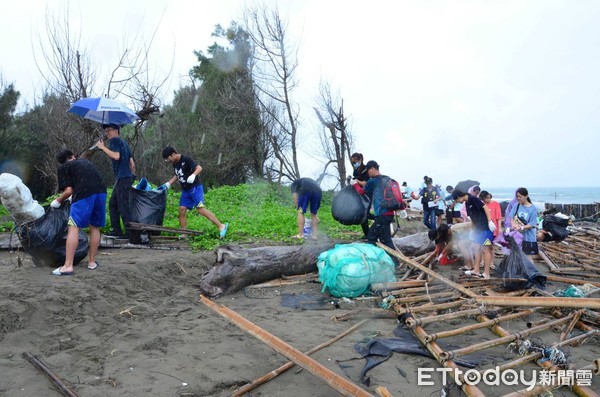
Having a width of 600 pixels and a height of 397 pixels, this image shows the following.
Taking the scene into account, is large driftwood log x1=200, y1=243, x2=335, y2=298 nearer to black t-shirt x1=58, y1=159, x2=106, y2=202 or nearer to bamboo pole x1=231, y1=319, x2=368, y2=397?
black t-shirt x1=58, y1=159, x2=106, y2=202

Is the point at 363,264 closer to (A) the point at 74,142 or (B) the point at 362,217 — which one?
(B) the point at 362,217

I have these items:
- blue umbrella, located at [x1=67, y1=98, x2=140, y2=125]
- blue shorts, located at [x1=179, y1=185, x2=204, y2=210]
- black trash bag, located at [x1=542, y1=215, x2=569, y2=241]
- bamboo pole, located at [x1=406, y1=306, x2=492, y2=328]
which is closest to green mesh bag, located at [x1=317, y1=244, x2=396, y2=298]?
bamboo pole, located at [x1=406, y1=306, x2=492, y2=328]

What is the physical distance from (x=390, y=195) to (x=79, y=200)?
14.5 feet

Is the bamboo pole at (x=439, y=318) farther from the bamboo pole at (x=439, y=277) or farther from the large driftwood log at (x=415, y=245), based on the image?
the large driftwood log at (x=415, y=245)

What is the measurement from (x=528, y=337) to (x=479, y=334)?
47cm

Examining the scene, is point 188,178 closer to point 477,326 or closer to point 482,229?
point 482,229

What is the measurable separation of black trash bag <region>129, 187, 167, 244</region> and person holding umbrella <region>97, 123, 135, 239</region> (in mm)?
147

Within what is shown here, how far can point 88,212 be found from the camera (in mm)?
5500

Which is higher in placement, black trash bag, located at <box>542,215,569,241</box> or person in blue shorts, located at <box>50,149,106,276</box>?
person in blue shorts, located at <box>50,149,106,276</box>

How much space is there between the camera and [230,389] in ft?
11.4

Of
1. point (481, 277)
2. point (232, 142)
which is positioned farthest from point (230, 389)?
point (232, 142)

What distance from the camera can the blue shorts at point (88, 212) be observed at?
541cm

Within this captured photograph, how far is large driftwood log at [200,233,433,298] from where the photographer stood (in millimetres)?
6051

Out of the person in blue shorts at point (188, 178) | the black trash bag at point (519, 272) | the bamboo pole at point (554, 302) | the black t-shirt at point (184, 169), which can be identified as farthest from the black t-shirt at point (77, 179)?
the black trash bag at point (519, 272)
